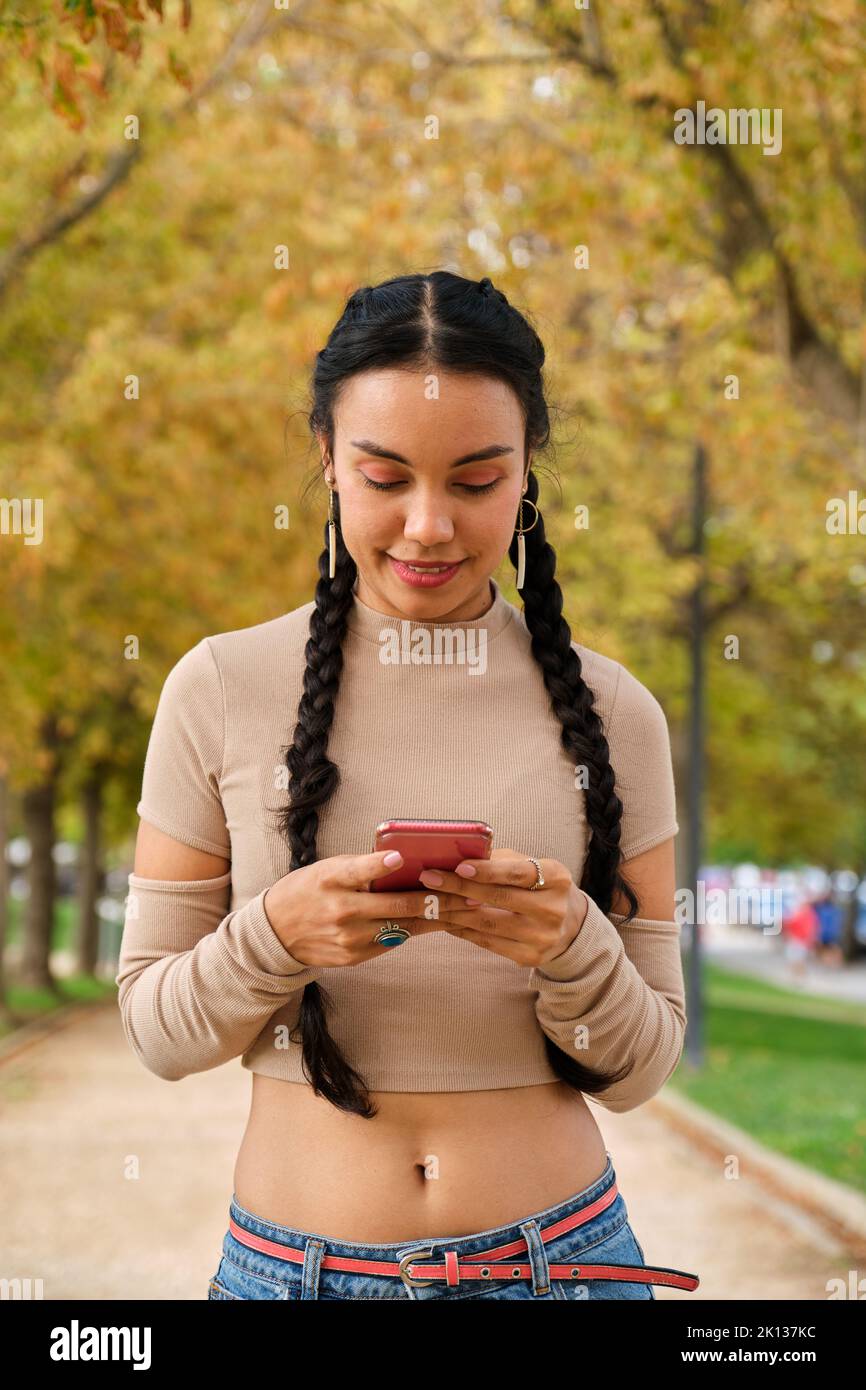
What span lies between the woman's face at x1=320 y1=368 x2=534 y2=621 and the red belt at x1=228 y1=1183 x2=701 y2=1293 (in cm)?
91

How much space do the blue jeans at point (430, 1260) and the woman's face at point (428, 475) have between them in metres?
0.90

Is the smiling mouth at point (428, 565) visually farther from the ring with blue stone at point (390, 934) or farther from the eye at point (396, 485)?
the ring with blue stone at point (390, 934)

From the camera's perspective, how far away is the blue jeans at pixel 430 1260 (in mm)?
2219

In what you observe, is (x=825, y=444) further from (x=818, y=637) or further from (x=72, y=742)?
(x=72, y=742)

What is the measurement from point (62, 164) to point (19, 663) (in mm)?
5205

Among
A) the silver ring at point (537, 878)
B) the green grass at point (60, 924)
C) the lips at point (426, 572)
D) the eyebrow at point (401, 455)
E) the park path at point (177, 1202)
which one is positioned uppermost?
the eyebrow at point (401, 455)

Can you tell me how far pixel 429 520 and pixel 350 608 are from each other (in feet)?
1.06

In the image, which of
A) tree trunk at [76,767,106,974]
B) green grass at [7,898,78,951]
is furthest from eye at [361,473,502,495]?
green grass at [7,898,78,951]

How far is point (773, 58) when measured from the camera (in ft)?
27.6

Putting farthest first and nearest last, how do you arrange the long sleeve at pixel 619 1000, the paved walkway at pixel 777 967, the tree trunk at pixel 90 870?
1. the paved walkway at pixel 777 967
2. the tree trunk at pixel 90 870
3. the long sleeve at pixel 619 1000

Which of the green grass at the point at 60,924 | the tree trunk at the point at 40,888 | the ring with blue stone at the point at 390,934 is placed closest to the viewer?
the ring with blue stone at the point at 390,934

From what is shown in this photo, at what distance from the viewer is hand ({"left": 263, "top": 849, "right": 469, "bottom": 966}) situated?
79.7 inches

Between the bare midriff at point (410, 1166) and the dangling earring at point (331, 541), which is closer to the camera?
the bare midriff at point (410, 1166)

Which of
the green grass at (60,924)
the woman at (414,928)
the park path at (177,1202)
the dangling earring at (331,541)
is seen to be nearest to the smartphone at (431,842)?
the woman at (414,928)
